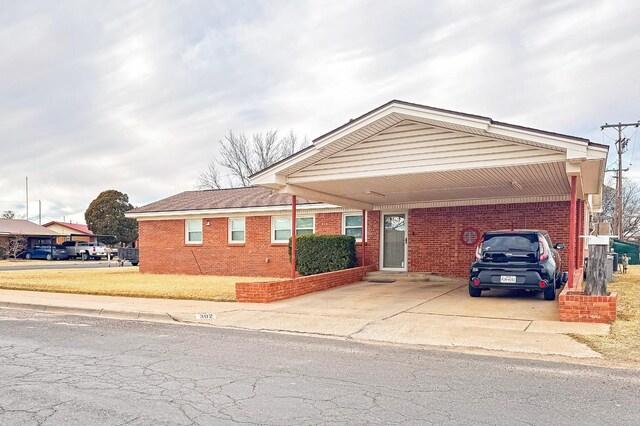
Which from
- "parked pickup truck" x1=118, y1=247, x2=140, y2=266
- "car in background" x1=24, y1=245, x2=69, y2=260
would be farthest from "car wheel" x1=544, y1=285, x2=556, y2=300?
"car in background" x1=24, y1=245, x2=69, y2=260

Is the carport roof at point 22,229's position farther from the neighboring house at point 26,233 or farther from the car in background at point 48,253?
the car in background at point 48,253

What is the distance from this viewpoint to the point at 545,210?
51.0 ft

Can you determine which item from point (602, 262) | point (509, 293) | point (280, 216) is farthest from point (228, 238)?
point (602, 262)

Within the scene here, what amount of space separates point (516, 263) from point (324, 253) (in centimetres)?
744

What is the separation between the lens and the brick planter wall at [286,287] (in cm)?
1197

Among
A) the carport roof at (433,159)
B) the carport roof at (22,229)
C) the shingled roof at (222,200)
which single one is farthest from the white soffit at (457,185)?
the carport roof at (22,229)

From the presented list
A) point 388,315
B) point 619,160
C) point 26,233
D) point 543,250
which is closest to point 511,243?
point 543,250

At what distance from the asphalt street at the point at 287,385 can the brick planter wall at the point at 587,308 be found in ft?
9.20

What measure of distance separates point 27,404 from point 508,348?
19.7 feet

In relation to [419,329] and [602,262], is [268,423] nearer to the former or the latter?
[419,329]

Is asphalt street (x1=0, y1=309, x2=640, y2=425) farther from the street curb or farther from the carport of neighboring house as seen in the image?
the carport of neighboring house

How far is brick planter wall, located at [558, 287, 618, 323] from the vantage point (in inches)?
348

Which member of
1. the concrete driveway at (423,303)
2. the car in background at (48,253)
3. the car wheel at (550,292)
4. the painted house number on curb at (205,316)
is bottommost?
the car in background at (48,253)

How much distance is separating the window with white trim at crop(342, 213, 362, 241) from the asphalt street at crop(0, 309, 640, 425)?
10764mm
